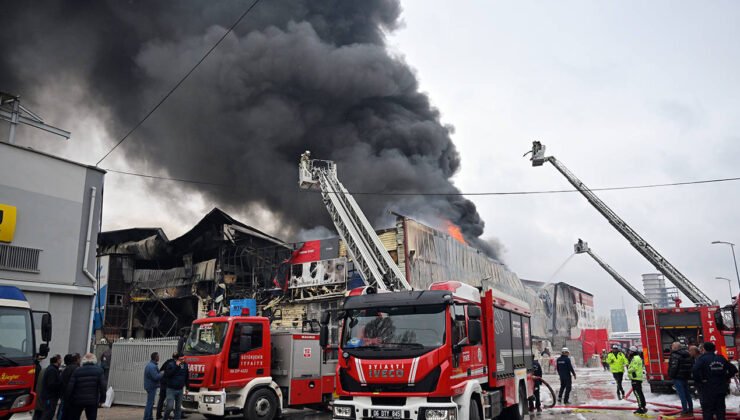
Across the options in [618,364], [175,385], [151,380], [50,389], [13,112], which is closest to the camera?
[50,389]

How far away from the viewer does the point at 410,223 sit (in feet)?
86.4

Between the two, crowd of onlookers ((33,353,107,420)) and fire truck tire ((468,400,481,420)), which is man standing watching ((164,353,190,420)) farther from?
fire truck tire ((468,400,481,420))

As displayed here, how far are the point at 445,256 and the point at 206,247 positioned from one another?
1439 centimetres

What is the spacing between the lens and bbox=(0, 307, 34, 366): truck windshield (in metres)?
7.39

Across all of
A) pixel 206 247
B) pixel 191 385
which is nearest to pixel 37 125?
pixel 191 385

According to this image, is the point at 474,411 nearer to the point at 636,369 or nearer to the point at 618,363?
the point at 636,369

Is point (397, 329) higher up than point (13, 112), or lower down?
lower down

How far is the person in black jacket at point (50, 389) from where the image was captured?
848cm

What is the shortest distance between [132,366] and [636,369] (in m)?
13.7

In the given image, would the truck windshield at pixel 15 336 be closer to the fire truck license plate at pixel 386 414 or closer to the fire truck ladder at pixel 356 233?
the fire truck license plate at pixel 386 414

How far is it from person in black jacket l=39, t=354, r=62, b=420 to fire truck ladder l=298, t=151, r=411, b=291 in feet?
48.1

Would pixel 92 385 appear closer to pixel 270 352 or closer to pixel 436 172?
pixel 270 352

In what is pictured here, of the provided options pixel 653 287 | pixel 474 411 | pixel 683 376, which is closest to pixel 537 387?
pixel 683 376

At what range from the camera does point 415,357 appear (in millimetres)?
7254
